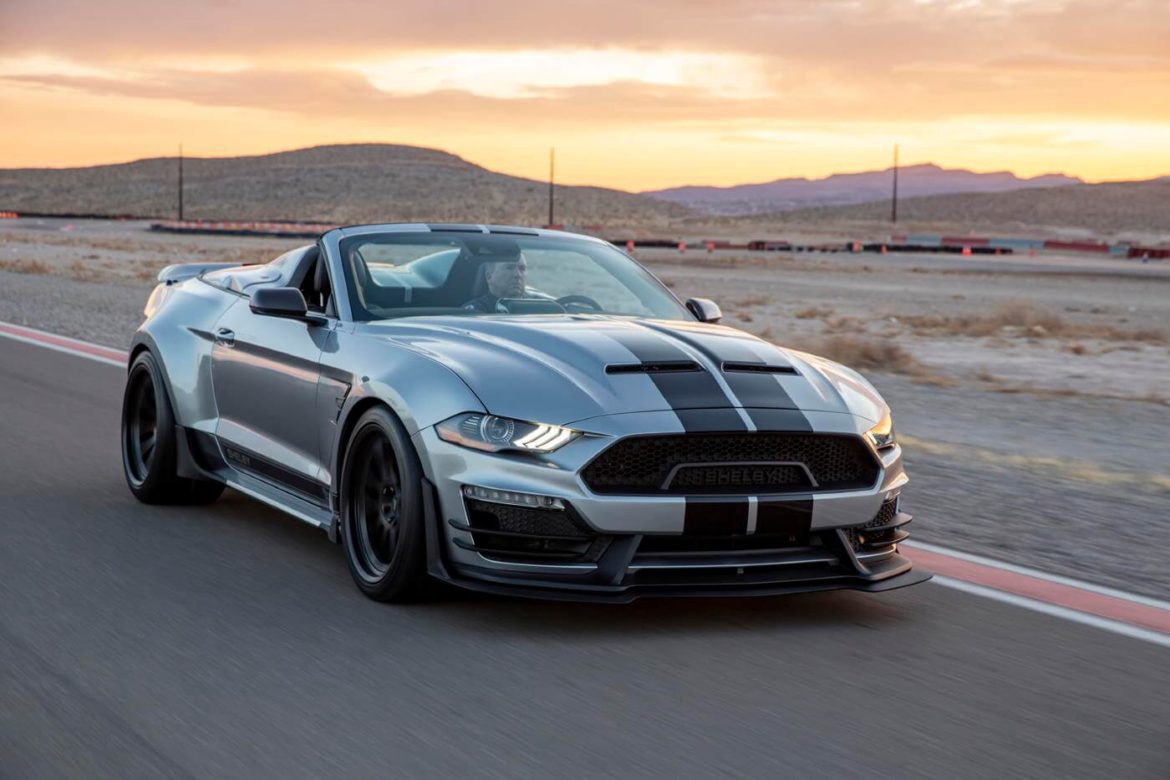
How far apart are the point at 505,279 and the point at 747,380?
64.0 inches

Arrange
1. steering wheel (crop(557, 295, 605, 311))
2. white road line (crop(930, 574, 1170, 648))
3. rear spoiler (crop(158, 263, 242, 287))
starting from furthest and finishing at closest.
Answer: rear spoiler (crop(158, 263, 242, 287)) → steering wheel (crop(557, 295, 605, 311)) → white road line (crop(930, 574, 1170, 648))

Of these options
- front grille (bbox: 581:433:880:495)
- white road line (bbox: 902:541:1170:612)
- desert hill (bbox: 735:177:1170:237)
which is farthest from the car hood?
desert hill (bbox: 735:177:1170:237)

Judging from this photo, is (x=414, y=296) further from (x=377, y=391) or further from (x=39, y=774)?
(x=39, y=774)

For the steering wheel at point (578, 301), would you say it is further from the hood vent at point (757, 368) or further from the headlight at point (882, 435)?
the headlight at point (882, 435)

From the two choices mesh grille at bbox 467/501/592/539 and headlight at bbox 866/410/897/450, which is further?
headlight at bbox 866/410/897/450

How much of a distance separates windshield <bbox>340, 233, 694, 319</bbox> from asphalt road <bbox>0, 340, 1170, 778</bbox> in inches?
46.1

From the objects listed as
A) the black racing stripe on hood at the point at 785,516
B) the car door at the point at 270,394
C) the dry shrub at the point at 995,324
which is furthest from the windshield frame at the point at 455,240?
the dry shrub at the point at 995,324

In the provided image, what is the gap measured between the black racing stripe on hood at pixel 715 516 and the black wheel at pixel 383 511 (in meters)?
0.98

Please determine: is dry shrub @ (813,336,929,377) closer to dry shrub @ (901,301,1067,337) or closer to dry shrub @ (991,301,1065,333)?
dry shrub @ (901,301,1067,337)

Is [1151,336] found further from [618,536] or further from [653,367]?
[618,536]

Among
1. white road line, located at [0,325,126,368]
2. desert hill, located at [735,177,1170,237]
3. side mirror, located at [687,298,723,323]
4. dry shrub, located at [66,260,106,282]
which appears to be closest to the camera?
side mirror, located at [687,298,723,323]

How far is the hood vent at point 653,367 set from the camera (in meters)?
5.91

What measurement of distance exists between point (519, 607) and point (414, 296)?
1.64 meters

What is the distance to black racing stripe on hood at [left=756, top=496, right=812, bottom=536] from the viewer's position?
5.63 metres
